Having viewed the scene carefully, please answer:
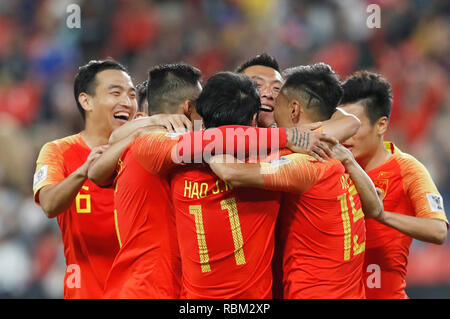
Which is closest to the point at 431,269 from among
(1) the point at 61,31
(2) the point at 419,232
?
(2) the point at 419,232

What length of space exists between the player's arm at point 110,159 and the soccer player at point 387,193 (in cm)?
143

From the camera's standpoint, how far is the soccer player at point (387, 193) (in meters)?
3.55

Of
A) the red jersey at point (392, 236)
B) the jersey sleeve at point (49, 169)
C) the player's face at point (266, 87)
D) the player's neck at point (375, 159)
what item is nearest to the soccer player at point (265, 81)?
the player's face at point (266, 87)

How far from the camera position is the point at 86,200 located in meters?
3.85

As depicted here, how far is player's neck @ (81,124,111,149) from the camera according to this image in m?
4.08

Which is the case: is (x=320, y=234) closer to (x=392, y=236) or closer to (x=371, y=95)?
(x=392, y=236)

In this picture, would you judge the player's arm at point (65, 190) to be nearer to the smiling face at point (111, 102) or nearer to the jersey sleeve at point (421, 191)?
the smiling face at point (111, 102)

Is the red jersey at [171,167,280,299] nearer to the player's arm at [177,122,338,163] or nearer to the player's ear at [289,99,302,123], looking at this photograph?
the player's arm at [177,122,338,163]

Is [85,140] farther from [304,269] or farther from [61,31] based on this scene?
[61,31]

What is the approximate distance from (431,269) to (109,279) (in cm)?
439

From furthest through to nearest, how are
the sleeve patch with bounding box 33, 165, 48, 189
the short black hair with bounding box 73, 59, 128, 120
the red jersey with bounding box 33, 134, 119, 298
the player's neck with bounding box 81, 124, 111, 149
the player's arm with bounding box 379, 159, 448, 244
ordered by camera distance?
1. the short black hair with bounding box 73, 59, 128, 120
2. the player's neck with bounding box 81, 124, 111, 149
3. the red jersey with bounding box 33, 134, 119, 298
4. the sleeve patch with bounding box 33, 165, 48, 189
5. the player's arm with bounding box 379, 159, 448, 244

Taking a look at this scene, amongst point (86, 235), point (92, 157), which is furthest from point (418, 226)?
point (86, 235)

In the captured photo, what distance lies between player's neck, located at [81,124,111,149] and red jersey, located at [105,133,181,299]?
1150 millimetres

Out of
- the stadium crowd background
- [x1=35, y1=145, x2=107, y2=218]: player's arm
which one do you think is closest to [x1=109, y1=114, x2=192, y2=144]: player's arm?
[x1=35, y1=145, x2=107, y2=218]: player's arm
